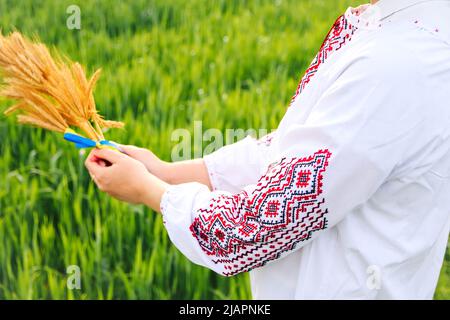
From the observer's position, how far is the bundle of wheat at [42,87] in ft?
4.11

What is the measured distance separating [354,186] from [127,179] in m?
0.41

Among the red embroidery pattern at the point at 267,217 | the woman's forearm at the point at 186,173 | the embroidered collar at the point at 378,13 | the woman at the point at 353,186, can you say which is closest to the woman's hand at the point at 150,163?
the woman's forearm at the point at 186,173

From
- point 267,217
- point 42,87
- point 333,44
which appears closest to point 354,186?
point 267,217

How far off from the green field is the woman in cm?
82

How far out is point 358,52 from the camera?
0.97 metres

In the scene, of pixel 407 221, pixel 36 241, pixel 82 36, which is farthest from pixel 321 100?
pixel 82 36

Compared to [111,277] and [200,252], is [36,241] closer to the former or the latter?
[111,277]

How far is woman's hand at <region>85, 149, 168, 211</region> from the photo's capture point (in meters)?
1.15

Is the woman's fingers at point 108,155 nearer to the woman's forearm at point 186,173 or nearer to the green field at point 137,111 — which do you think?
the woman's forearm at point 186,173

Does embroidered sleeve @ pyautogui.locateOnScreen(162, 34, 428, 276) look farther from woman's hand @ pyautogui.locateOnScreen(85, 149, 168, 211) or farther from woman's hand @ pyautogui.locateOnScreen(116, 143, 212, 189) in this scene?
woman's hand @ pyautogui.locateOnScreen(116, 143, 212, 189)

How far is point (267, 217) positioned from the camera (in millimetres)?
996

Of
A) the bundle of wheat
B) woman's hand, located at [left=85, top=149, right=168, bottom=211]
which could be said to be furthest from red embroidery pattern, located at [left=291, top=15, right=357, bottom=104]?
the bundle of wheat

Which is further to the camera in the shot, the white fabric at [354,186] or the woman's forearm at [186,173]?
the woman's forearm at [186,173]

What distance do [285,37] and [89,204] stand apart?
5.97 ft
